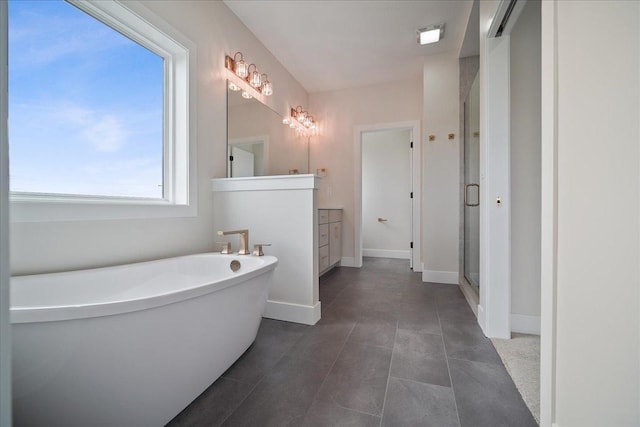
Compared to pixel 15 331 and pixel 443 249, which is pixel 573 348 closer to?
pixel 15 331

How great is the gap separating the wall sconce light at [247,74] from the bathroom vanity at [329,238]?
1469 mm

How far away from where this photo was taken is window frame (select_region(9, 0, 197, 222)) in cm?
130

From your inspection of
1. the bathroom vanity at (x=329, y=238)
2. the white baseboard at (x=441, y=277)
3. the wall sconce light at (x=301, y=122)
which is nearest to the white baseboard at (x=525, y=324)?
the white baseboard at (x=441, y=277)

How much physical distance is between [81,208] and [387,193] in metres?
4.23

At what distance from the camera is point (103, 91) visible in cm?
157

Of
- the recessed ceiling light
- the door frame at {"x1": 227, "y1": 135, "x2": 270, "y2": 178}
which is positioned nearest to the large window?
the door frame at {"x1": 227, "y1": 135, "x2": 270, "y2": 178}

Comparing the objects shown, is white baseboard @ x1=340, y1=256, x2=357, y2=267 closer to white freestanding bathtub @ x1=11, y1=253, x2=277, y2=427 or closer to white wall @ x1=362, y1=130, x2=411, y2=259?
white wall @ x1=362, y1=130, x2=411, y2=259

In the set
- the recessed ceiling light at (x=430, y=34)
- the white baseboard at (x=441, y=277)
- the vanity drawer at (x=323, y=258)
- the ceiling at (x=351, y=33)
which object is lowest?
the white baseboard at (x=441, y=277)

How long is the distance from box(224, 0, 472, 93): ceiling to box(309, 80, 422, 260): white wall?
26cm

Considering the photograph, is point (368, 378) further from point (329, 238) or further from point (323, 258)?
point (329, 238)

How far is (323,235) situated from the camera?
3236 millimetres

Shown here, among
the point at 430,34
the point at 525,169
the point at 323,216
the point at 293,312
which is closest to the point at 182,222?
the point at 293,312

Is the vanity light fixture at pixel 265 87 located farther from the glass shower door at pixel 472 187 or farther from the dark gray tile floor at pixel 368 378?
the dark gray tile floor at pixel 368 378

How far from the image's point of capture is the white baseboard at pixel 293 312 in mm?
1951
